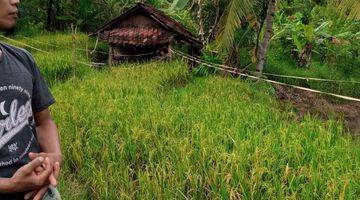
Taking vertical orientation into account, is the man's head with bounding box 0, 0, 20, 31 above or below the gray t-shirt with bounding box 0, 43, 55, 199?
above

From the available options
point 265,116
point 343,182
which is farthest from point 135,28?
point 343,182

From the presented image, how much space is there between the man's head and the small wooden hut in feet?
25.2

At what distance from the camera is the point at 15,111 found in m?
1.22

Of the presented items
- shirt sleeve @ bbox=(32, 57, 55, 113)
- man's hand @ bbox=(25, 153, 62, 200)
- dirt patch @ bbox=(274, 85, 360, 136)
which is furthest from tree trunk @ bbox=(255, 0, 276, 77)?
man's hand @ bbox=(25, 153, 62, 200)

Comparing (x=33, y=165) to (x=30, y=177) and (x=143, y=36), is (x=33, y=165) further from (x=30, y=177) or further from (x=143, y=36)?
(x=143, y=36)

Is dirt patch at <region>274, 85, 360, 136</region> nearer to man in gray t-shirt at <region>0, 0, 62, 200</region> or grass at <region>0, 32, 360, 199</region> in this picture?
grass at <region>0, 32, 360, 199</region>

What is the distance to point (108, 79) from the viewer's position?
6465 millimetres

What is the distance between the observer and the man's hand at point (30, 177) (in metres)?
1.10

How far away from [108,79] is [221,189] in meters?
4.19

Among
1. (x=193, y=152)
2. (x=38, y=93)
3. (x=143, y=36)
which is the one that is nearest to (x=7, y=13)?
(x=38, y=93)

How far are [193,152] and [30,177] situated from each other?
2056 millimetres

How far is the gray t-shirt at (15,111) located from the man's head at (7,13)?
0.07m

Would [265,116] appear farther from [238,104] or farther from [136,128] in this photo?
[136,128]

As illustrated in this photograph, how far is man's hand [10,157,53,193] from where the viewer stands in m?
1.10
